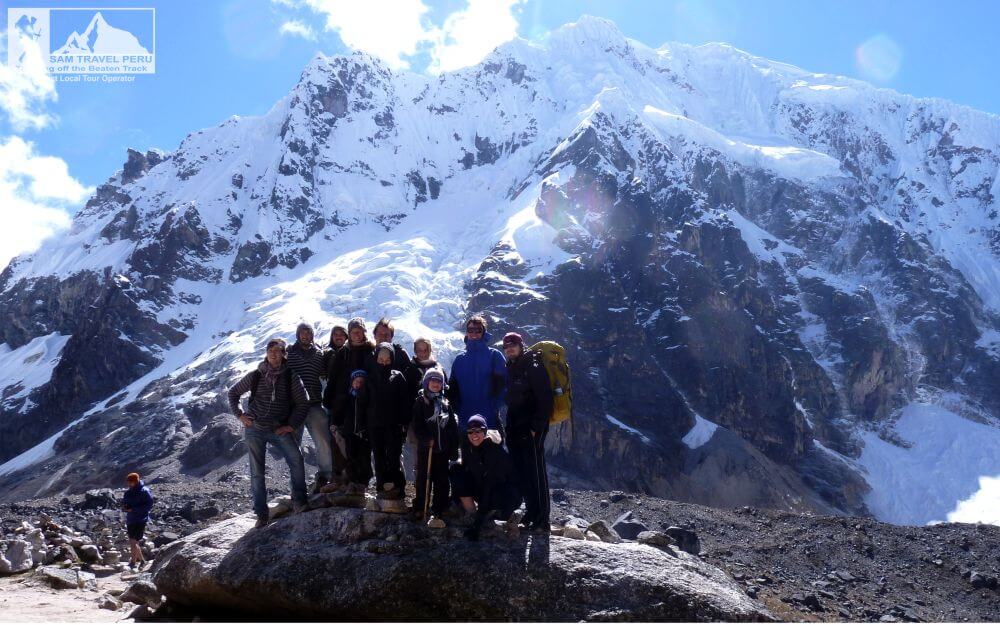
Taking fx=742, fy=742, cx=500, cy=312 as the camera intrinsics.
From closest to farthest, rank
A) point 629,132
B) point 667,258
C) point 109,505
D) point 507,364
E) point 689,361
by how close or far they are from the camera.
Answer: point 507,364 < point 109,505 < point 689,361 < point 667,258 < point 629,132

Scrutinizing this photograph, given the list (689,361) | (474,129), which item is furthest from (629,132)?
(689,361)

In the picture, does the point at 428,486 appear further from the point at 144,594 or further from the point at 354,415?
the point at 144,594

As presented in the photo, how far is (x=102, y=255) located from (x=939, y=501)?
139 meters

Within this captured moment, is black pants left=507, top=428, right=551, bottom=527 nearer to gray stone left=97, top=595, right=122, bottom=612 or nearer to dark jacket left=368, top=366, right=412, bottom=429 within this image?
dark jacket left=368, top=366, right=412, bottom=429

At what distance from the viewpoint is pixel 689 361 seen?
3691 inches

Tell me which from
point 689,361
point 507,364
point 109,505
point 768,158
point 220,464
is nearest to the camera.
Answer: point 507,364

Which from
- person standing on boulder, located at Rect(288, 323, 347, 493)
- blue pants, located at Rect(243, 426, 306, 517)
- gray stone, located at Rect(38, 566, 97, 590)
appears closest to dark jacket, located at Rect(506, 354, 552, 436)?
person standing on boulder, located at Rect(288, 323, 347, 493)

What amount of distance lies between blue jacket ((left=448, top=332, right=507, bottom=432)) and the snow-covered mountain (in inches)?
1980

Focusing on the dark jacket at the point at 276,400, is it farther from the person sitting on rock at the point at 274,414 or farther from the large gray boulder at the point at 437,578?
the large gray boulder at the point at 437,578

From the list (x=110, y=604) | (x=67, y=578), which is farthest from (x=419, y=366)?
(x=67, y=578)

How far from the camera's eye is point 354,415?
404 inches

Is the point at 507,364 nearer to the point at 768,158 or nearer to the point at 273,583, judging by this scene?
the point at 273,583

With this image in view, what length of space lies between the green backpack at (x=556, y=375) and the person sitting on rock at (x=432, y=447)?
1401 mm

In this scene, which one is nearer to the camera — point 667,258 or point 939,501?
point 939,501
